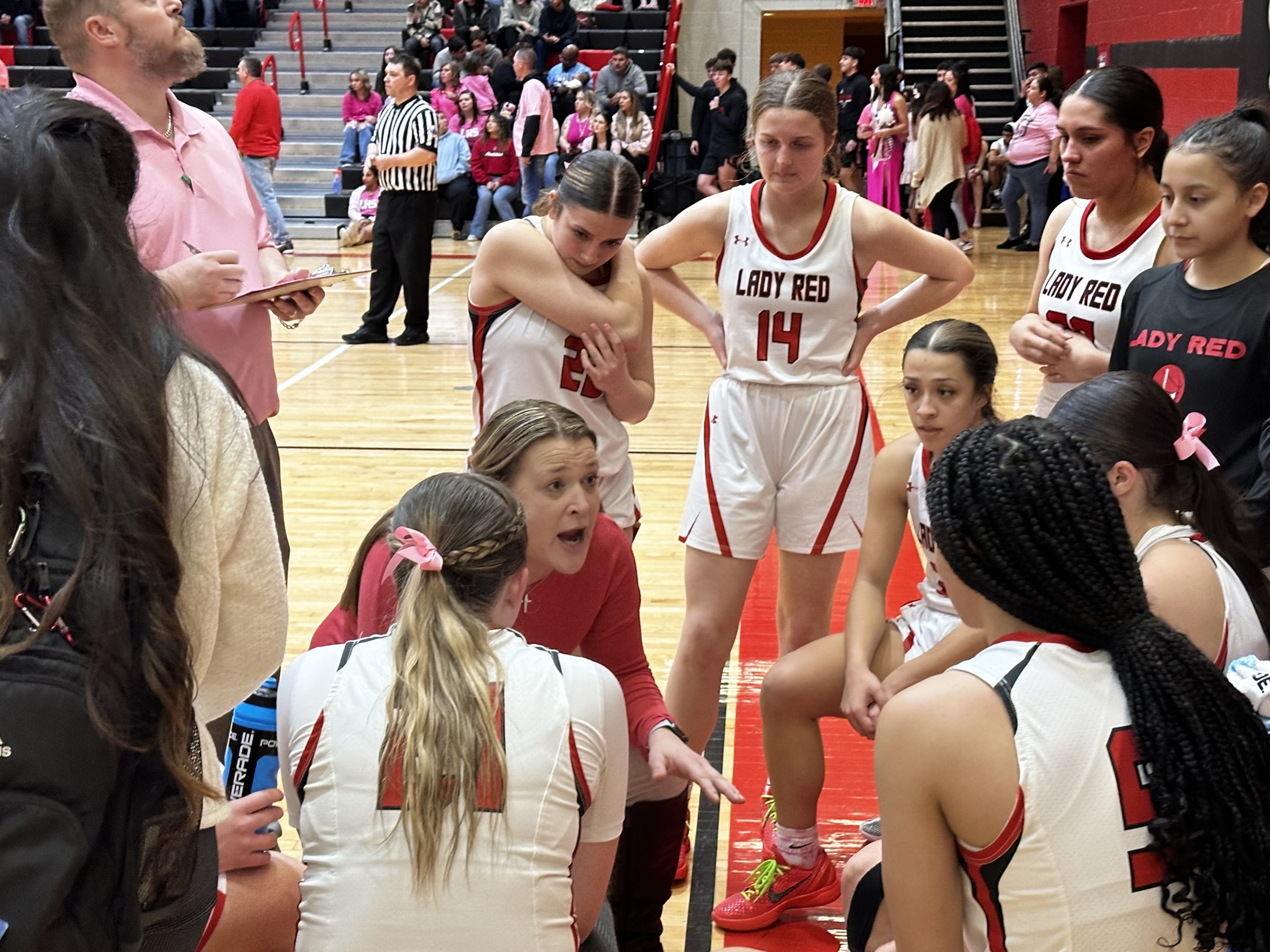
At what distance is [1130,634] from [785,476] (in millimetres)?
1733

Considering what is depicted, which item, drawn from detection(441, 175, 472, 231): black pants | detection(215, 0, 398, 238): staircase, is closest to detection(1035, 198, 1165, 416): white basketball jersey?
detection(441, 175, 472, 231): black pants

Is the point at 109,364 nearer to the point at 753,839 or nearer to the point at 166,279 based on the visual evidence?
the point at 166,279

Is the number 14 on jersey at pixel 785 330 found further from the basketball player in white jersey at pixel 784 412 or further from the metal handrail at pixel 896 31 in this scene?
the metal handrail at pixel 896 31

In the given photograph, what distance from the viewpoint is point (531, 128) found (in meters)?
13.5

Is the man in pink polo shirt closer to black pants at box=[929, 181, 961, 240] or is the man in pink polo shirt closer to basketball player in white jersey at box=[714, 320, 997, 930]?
basketball player in white jersey at box=[714, 320, 997, 930]

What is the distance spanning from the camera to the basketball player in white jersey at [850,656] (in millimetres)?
2742

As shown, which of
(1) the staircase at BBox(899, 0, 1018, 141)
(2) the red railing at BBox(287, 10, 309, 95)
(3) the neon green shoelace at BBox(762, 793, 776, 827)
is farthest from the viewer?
(1) the staircase at BBox(899, 0, 1018, 141)

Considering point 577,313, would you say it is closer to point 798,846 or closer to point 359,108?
point 798,846

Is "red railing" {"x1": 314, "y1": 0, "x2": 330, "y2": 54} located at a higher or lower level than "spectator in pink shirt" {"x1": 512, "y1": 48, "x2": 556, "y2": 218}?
higher

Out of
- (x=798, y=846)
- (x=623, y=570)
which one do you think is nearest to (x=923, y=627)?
(x=798, y=846)

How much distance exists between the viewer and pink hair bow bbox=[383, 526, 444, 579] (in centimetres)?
174

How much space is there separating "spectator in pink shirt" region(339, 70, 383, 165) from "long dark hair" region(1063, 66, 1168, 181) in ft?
41.0

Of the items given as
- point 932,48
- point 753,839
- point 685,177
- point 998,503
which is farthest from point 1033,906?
point 932,48

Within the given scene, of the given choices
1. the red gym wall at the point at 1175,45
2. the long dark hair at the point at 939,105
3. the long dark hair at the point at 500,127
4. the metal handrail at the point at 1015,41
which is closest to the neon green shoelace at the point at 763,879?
the red gym wall at the point at 1175,45
